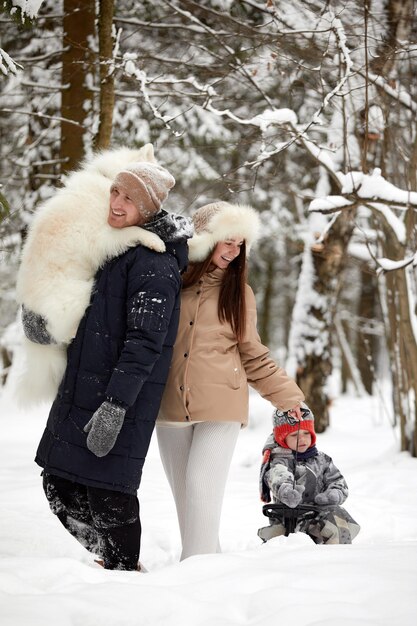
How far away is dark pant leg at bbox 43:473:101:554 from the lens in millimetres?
3326

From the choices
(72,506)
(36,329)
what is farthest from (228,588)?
(36,329)

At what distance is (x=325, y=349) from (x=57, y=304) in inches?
269

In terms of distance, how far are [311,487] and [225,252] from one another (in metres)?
1.45

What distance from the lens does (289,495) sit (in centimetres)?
369

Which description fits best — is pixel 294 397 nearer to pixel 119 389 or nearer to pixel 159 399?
pixel 159 399

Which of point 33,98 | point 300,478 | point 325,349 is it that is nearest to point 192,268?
point 300,478

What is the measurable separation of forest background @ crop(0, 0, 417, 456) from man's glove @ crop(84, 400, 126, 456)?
1.35 meters

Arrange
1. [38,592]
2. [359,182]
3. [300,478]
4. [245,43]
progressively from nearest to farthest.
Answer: [38,592]
[300,478]
[359,182]
[245,43]

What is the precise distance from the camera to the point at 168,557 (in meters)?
4.32

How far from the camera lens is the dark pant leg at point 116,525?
10.4 feet

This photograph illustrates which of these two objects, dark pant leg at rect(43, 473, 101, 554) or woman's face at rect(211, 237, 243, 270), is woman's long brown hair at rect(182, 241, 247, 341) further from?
dark pant leg at rect(43, 473, 101, 554)

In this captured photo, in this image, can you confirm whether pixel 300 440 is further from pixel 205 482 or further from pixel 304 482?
pixel 205 482

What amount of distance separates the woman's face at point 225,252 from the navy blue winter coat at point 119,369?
390 mm

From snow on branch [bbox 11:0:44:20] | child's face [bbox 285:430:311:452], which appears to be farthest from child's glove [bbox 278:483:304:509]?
snow on branch [bbox 11:0:44:20]
